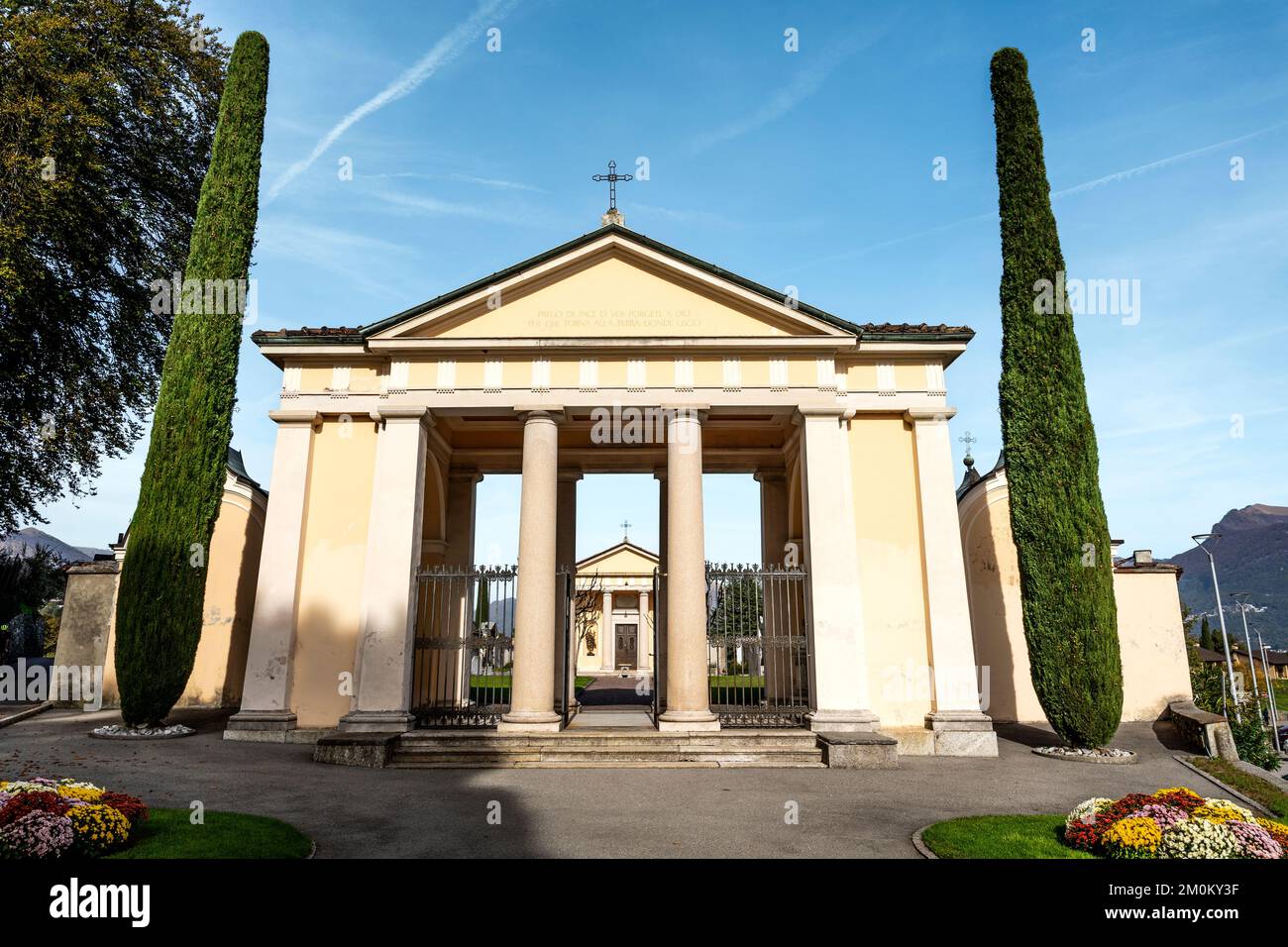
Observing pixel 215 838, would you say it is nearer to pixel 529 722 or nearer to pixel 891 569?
pixel 529 722

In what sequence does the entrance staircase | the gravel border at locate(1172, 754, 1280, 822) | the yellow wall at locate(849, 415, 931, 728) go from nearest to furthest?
the gravel border at locate(1172, 754, 1280, 822), the entrance staircase, the yellow wall at locate(849, 415, 931, 728)

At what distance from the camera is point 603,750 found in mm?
11656

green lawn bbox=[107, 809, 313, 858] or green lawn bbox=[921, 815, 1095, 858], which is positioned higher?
green lawn bbox=[107, 809, 313, 858]

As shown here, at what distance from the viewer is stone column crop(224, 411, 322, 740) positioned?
13.0 m

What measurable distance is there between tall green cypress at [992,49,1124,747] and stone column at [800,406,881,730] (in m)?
2.92

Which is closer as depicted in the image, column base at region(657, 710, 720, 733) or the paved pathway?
the paved pathway

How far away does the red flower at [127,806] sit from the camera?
21.2ft

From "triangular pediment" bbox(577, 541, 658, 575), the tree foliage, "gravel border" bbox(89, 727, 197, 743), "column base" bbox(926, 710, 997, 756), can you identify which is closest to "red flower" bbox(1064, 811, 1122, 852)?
"column base" bbox(926, 710, 997, 756)

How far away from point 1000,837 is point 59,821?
313 inches

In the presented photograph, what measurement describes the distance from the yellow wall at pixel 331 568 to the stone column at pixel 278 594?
0.56 ft

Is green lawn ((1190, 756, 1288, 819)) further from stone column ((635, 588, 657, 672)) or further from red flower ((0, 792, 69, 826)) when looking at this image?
stone column ((635, 588, 657, 672))

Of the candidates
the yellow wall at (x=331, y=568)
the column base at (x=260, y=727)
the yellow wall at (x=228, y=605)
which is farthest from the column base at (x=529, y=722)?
the yellow wall at (x=228, y=605)
